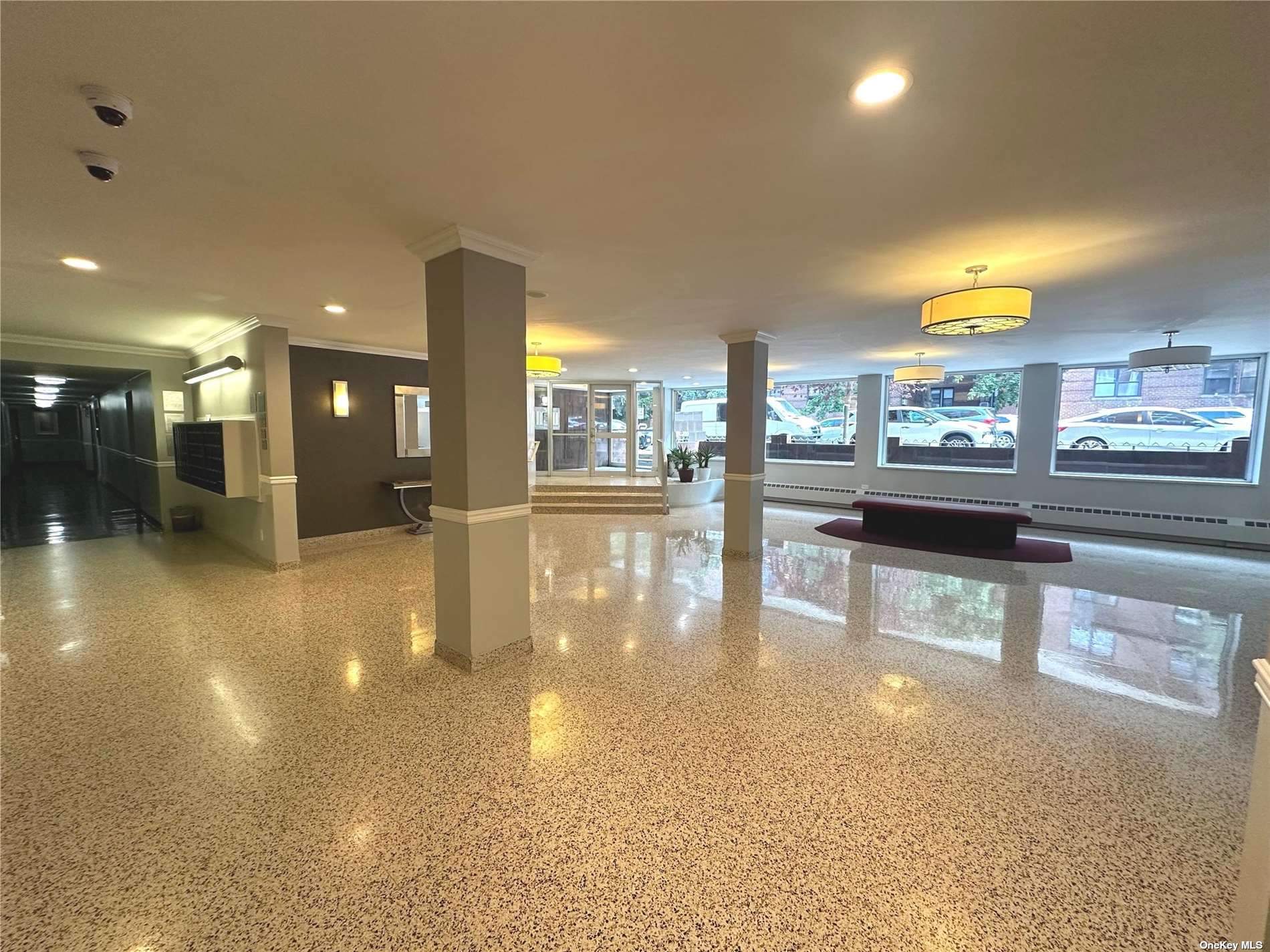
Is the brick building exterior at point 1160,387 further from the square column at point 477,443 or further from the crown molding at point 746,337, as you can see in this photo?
the square column at point 477,443

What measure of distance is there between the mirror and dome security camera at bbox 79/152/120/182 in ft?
15.6

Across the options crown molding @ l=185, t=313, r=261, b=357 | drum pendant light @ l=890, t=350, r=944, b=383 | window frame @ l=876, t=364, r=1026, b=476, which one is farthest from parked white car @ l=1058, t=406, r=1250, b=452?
crown molding @ l=185, t=313, r=261, b=357

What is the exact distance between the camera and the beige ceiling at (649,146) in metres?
1.32

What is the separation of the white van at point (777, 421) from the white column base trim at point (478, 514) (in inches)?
282

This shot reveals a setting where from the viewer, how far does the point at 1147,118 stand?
1659 millimetres

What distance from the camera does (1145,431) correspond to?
704 cm

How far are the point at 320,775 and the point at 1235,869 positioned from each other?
11.5 feet

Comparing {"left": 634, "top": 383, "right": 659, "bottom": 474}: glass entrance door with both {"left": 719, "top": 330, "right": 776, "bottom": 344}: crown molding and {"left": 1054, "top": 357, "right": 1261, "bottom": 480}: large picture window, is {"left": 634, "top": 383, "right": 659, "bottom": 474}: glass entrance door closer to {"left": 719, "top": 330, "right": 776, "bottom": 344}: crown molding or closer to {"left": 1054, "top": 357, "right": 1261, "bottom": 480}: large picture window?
{"left": 719, "top": 330, "right": 776, "bottom": 344}: crown molding

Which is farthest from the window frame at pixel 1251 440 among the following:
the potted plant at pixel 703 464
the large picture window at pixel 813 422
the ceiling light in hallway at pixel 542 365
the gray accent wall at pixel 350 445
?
the gray accent wall at pixel 350 445

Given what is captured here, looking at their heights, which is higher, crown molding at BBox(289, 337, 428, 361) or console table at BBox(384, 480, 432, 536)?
crown molding at BBox(289, 337, 428, 361)

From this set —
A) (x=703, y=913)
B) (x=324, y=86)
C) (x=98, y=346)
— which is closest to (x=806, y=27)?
(x=324, y=86)

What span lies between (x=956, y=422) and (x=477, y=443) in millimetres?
8922

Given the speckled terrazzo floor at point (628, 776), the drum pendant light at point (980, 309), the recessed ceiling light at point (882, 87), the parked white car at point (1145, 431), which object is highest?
the recessed ceiling light at point (882, 87)

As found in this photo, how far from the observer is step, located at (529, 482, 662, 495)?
345 inches
